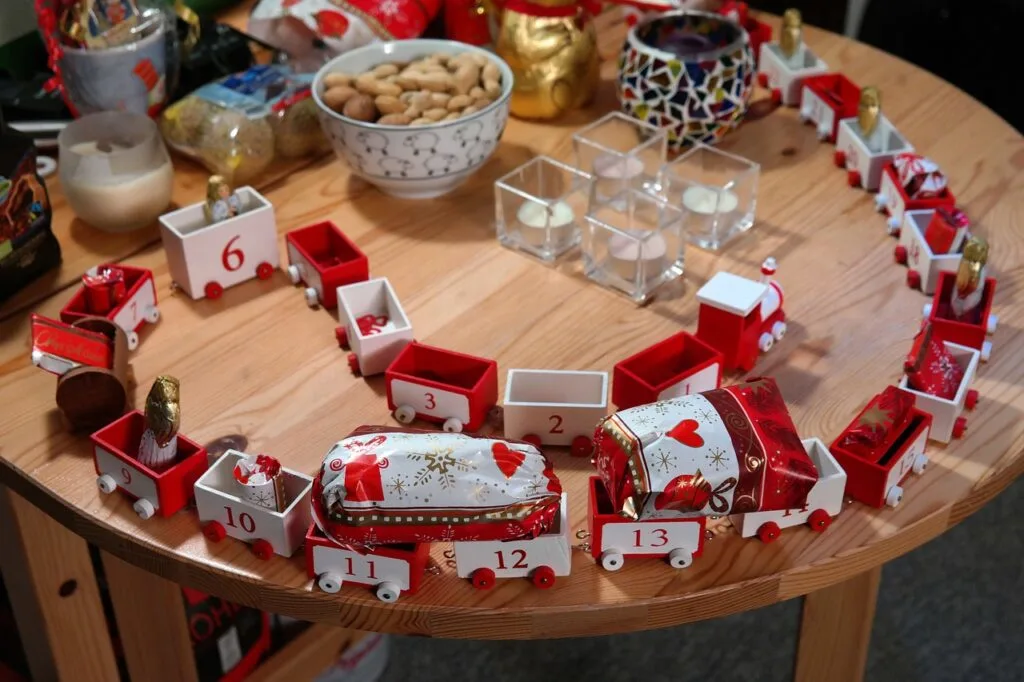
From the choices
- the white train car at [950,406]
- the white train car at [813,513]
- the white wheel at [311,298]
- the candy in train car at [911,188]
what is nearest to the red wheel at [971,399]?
the white train car at [950,406]

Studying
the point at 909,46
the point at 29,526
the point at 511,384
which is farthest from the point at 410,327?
the point at 909,46

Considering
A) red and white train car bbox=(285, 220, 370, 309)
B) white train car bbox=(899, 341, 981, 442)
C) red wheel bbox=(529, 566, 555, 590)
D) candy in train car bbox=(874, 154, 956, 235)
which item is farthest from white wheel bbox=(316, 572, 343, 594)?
candy in train car bbox=(874, 154, 956, 235)

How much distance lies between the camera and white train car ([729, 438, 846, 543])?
0.91 meters

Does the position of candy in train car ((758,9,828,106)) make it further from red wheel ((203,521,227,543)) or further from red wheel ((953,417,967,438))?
red wheel ((203,521,227,543))

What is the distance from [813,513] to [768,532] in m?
0.04

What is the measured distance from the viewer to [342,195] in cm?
136

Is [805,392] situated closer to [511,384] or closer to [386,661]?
[511,384]

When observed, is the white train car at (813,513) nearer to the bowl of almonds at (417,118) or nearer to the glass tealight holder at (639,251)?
the glass tealight holder at (639,251)

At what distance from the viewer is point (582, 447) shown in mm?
1010

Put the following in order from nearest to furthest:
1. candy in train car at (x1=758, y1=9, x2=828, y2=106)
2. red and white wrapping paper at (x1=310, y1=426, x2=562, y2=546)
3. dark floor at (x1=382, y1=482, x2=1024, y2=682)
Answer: red and white wrapping paper at (x1=310, y1=426, x2=562, y2=546) → candy in train car at (x1=758, y1=9, x2=828, y2=106) → dark floor at (x1=382, y1=482, x2=1024, y2=682)

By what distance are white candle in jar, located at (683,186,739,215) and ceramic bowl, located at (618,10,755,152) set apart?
0.12 metres

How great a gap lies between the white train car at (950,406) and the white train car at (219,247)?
2.01ft

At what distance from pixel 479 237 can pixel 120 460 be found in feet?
1.56

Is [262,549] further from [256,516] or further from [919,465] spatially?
[919,465]
